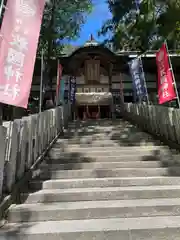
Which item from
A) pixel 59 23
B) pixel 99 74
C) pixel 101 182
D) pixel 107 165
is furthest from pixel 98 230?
pixel 99 74

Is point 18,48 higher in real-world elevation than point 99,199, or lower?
higher

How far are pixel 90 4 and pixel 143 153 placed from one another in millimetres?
8884

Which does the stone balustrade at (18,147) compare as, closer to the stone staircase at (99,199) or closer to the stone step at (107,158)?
the stone staircase at (99,199)

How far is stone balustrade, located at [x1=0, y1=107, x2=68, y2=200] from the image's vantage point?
12.2ft

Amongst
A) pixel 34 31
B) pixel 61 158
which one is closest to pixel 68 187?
pixel 61 158

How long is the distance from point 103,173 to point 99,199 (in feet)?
2.90

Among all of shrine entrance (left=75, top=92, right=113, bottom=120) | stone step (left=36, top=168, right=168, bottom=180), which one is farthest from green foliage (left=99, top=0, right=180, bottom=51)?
stone step (left=36, top=168, right=168, bottom=180)

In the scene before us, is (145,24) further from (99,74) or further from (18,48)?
(18,48)

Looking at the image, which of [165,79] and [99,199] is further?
[165,79]

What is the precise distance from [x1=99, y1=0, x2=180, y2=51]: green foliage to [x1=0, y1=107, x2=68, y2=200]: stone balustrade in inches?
196

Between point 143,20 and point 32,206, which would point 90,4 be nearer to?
point 143,20

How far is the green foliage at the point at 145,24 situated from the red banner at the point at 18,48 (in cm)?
488

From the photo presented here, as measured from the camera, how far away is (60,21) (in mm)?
11961

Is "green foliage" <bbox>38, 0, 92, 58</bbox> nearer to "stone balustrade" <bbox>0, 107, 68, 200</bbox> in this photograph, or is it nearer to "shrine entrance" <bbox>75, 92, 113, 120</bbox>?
"shrine entrance" <bbox>75, 92, 113, 120</bbox>
